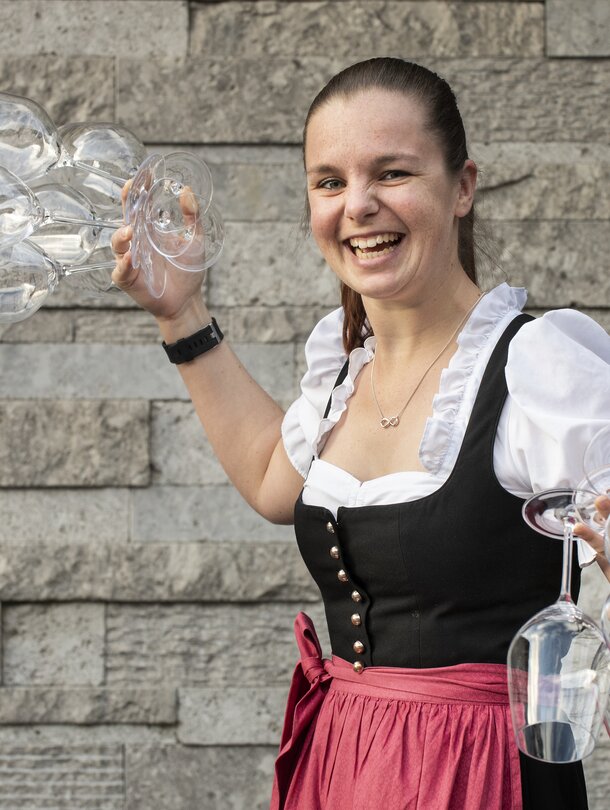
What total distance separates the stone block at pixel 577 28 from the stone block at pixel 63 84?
3.47 ft

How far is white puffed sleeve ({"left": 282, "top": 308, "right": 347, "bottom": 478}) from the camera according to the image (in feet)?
6.03

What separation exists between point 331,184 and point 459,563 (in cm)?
55

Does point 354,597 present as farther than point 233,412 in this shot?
No

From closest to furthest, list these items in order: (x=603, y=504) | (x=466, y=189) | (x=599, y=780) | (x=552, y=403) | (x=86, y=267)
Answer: (x=603, y=504)
(x=552, y=403)
(x=466, y=189)
(x=86, y=267)
(x=599, y=780)

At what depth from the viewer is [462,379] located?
1.56 meters

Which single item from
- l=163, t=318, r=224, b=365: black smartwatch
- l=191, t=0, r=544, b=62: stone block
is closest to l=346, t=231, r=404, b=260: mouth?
l=163, t=318, r=224, b=365: black smartwatch

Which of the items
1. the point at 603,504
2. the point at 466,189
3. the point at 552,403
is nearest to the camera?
the point at 603,504

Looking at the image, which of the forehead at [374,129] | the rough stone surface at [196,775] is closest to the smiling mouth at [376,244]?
the forehead at [374,129]

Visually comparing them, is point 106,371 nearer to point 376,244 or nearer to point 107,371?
point 107,371

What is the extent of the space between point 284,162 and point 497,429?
164 cm

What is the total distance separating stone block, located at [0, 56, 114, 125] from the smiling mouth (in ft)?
4.81

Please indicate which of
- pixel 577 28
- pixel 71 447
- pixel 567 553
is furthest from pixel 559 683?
pixel 577 28

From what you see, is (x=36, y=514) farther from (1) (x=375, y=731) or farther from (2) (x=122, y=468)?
(1) (x=375, y=731)

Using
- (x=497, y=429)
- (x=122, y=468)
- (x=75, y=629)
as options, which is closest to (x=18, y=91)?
(x=122, y=468)
